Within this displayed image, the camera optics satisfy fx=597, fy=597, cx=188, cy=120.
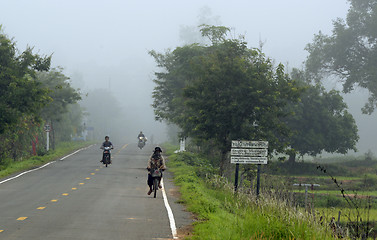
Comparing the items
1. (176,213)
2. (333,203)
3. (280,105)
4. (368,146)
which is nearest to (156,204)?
(176,213)

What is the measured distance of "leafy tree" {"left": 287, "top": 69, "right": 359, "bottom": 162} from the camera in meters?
58.6

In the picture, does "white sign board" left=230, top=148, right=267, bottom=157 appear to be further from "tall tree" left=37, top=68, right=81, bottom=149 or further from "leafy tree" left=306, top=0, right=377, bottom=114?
"leafy tree" left=306, top=0, right=377, bottom=114

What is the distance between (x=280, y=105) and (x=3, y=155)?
1888 cm

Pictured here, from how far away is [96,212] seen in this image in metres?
16.1

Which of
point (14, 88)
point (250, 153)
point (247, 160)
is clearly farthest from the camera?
point (14, 88)

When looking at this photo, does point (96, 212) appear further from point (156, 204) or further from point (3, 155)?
point (3, 155)

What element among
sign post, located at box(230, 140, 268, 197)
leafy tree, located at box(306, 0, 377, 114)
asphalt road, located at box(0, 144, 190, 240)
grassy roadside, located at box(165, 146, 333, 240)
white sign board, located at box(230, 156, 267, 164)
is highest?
leafy tree, located at box(306, 0, 377, 114)

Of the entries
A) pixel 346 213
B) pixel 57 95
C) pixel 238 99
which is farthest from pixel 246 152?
pixel 57 95

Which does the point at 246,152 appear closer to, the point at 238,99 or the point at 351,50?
the point at 238,99

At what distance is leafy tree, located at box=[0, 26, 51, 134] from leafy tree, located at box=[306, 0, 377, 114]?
39314 millimetres

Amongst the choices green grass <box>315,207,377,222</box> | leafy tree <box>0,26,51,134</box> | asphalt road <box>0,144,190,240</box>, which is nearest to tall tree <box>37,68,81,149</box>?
leafy tree <box>0,26,51,134</box>

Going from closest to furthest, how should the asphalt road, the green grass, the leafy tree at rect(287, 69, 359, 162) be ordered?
the green grass, the asphalt road, the leafy tree at rect(287, 69, 359, 162)

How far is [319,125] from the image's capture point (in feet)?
194

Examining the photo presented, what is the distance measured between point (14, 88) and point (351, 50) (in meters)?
43.1
